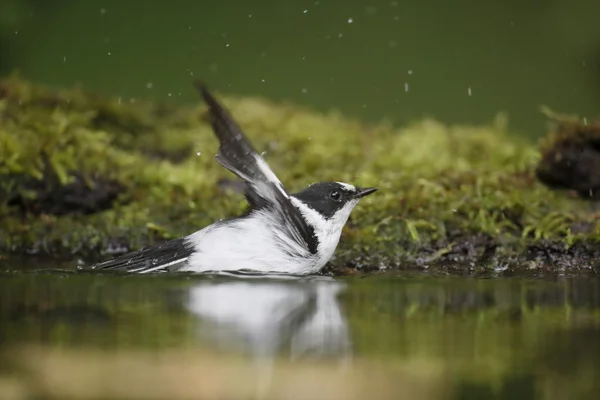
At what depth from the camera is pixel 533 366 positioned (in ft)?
7.70

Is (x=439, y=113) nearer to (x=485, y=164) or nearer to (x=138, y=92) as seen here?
(x=485, y=164)

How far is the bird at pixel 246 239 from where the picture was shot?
3.98 metres

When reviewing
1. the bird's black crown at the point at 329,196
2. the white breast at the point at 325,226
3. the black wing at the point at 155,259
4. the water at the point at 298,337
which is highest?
the bird's black crown at the point at 329,196

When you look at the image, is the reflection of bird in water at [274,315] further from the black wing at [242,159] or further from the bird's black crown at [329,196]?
the bird's black crown at [329,196]

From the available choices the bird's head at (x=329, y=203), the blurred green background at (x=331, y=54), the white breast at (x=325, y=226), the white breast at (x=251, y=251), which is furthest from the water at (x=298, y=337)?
the blurred green background at (x=331, y=54)

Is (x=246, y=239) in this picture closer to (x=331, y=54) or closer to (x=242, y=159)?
(x=242, y=159)

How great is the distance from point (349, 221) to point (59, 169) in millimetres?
1713

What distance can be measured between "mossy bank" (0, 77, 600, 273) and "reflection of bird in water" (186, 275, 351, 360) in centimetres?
76

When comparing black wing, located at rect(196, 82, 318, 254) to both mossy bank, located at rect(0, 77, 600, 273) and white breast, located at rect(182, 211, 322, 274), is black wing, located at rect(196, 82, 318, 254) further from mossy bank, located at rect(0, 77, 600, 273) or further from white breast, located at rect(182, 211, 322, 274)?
mossy bank, located at rect(0, 77, 600, 273)

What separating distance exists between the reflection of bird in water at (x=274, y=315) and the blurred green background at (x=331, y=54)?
14.0ft

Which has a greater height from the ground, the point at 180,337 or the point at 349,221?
the point at 349,221

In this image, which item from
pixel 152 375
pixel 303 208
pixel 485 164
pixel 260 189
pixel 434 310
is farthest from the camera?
pixel 485 164

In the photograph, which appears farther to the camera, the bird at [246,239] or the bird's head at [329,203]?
the bird's head at [329,203]

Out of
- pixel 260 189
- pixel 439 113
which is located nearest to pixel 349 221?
pixel 260 189
